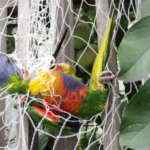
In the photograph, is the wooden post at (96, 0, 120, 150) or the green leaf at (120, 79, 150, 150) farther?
the wooden post at (96, 0, 120, 150)

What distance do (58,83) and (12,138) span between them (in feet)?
0.82

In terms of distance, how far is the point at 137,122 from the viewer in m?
0.43

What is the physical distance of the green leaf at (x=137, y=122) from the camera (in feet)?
1.39

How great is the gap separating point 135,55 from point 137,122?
8 cm

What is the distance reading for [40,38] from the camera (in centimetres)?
69

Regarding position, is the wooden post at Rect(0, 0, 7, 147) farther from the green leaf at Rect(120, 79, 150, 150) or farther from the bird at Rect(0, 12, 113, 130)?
the green leaf at Rect(120, 79, 150, 150)

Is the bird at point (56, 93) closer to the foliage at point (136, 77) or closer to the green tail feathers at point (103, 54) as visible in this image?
the green tail feathers at point (103, 54)

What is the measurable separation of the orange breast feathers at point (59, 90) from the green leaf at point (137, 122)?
17 centimetres

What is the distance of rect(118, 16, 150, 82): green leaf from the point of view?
0.43m

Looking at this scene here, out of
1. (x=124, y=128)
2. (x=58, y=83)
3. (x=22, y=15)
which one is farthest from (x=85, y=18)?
(x=124, y=128)

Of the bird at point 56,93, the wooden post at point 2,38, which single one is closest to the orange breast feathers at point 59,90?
the bird at point 56,93

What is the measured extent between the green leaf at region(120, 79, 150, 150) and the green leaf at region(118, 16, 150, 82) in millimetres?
25

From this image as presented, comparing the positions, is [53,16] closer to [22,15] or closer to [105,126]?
[22,15]

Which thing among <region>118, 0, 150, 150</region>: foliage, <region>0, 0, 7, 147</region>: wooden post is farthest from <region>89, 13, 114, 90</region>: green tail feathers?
<region>0, 0, 7, 147</region>: wooden post
